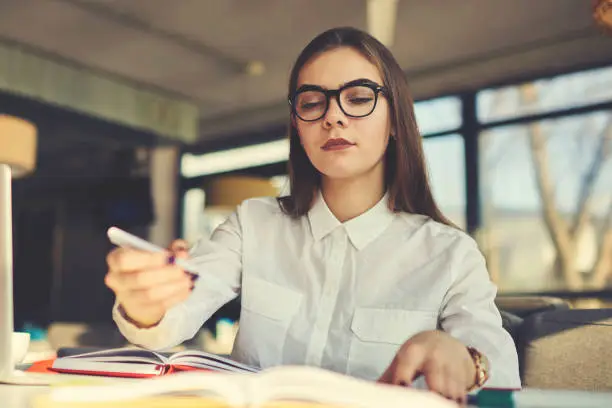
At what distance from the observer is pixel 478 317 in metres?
0.98

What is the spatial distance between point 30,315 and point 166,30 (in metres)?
3.96

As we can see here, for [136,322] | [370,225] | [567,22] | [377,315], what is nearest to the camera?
[136,322]

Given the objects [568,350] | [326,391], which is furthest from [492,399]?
[568,350]

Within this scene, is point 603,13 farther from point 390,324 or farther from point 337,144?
point 390,324

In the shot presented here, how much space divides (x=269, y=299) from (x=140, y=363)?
36 centimetres

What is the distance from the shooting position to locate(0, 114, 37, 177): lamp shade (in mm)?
3578

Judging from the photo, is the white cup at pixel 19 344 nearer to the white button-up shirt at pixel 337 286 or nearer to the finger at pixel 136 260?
the white button-up shirt at pixel 337 286

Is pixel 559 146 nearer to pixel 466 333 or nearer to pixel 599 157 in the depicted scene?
pixel 599 157

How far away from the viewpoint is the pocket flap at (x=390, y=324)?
1105mm

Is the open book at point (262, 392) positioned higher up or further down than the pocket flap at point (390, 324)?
higher up

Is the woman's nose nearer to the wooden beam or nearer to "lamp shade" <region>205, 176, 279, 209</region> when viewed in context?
"lamp shade" <region>205, 176, 279, 209</region>

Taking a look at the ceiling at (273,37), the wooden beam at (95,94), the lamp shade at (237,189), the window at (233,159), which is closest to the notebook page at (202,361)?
the ceiling at (273,37)

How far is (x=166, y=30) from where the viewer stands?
480 cm

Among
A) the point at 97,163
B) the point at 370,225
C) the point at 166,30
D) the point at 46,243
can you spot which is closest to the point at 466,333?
the point at 370,225
